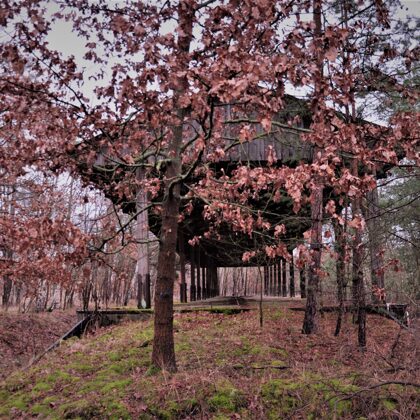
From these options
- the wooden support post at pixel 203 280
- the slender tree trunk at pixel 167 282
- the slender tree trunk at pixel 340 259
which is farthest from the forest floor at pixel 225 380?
the wooden support post at pixel 203 280

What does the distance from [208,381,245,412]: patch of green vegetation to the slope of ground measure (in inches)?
310

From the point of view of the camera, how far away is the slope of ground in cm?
1382

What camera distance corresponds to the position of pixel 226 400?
6156 millimetres

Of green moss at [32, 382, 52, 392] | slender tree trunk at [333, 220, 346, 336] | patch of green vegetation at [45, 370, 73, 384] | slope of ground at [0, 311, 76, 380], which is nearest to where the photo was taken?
green moss at [32, 382, 52, 392]

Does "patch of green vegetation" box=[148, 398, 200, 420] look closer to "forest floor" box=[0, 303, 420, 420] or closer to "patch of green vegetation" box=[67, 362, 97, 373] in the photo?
"forest floor" box=[0, 303, 420, 420]

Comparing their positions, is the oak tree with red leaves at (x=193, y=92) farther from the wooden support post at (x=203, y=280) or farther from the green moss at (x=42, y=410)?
the wooden support post at (x=203, y=280)

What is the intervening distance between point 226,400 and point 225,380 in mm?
611

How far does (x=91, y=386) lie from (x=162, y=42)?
5.26m

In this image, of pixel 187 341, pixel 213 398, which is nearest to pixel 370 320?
pixel 187 341

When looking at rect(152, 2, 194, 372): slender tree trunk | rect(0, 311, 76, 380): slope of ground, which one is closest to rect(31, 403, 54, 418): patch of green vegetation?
rect(152, 2, 194, 372): slender tree trunk

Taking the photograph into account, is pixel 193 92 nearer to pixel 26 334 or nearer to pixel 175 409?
pixel 175 409

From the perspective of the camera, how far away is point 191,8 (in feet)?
18.2

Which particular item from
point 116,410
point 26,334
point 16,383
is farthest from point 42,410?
point 26,334

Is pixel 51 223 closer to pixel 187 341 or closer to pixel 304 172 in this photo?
pixel 304 172
